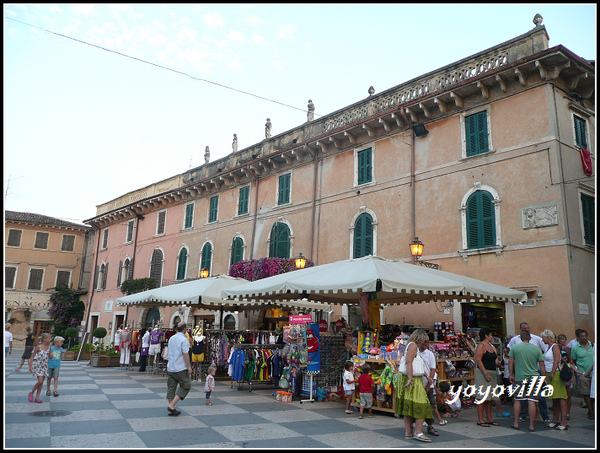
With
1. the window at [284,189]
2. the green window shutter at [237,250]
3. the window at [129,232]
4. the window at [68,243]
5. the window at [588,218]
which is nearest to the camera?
the window at [588,218]

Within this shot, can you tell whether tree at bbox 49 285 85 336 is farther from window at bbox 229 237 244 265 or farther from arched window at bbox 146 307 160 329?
window at bbox 229 237 244 265

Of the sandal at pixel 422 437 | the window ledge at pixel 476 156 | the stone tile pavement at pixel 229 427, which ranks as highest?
the window ledge at pixel 476 156

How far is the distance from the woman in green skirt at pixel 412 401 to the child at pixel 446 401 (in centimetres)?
146

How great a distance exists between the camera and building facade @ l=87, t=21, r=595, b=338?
12.4 meters

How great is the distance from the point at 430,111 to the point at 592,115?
15.8 ft

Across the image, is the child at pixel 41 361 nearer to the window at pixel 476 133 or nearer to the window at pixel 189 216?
the window at pixel 476 133

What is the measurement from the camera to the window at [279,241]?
19.6 m

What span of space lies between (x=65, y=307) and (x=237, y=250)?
20352mm

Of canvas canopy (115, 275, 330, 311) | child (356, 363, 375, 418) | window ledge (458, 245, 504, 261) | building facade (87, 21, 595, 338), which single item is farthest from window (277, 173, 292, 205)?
child (356, 363, 375, 418)

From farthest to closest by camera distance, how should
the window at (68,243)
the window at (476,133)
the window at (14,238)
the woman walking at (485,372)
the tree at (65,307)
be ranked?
the window at (68,243), the window at (14,238), the tree at (65,307), the window at (476,133), the woman walking at (485,372)

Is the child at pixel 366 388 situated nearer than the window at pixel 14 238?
Yes

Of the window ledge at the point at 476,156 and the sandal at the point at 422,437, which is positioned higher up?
A: the window ledge at the point at 476,156

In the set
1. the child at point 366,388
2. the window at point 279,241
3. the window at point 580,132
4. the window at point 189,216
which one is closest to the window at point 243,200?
the window at point 279,241

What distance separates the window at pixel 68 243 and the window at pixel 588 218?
37524mm
